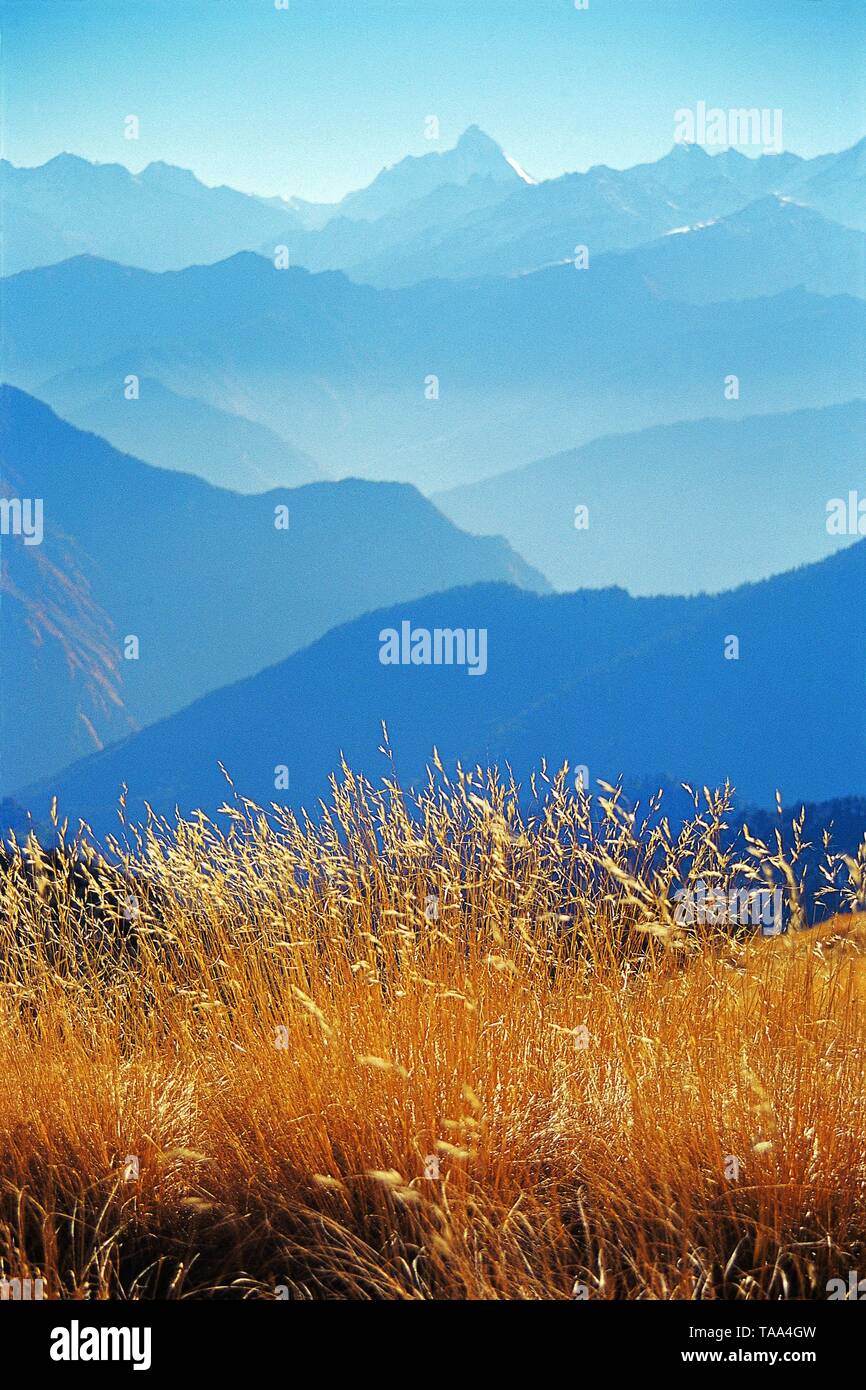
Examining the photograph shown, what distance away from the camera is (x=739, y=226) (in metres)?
20.5

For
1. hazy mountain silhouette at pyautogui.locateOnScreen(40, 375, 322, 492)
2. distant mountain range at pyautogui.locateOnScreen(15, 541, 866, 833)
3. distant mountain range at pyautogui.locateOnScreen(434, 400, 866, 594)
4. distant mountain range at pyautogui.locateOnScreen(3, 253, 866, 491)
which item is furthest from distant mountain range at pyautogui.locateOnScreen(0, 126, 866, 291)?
distant mountain range at pyautogui.locateOnScreen(15, 541, 866, 833)

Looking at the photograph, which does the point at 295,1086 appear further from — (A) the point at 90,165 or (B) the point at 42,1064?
(A) the point at 90,165

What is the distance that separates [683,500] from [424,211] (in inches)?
288

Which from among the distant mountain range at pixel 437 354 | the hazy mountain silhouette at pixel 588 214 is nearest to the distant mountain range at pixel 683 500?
the distant mountain range at pixel 437 354

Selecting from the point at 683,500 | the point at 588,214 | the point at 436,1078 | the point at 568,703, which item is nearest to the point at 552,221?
the point at 588,214

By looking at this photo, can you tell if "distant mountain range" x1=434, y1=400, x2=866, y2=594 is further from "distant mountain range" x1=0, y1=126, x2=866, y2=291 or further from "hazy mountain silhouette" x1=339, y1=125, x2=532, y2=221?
"hazy mountain silhouette" x1=339, y1=125, x2=532, y2=221

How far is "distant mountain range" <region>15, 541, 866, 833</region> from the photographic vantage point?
62.9 ft

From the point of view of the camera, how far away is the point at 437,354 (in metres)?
21.1

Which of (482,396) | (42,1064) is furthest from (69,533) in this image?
(42,1064)

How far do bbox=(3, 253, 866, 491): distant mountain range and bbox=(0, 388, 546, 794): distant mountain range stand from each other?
233 cm
